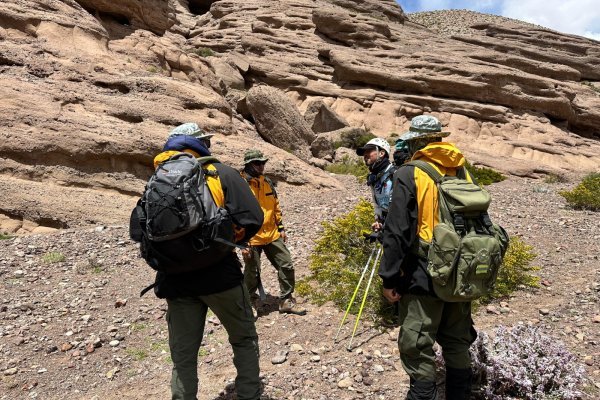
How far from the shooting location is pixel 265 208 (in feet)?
17.8

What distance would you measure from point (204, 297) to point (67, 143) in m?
8.64

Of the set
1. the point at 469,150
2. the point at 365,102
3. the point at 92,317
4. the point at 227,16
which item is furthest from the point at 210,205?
the point at 227,16

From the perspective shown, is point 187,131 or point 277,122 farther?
point 277,122

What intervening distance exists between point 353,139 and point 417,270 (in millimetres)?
17972

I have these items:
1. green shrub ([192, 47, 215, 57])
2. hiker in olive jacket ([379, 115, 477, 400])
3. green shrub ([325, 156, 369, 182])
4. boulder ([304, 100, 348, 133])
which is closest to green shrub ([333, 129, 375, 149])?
boulder ([304, 100, 348, 133])

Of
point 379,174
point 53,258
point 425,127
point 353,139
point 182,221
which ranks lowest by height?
point 353,139

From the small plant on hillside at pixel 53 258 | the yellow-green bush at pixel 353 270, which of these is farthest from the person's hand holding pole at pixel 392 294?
the small plant on hillside at pixel 53 258

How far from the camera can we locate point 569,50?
41.1m

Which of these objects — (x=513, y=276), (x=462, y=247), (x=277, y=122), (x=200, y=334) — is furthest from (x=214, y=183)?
(x=277, y=122)

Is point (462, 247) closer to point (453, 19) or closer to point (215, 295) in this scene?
point (215, 295)

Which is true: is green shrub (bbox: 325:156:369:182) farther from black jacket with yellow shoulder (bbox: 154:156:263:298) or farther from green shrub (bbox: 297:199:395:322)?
black jacket with yellow shoulder (bbox: 154:156:263:298)

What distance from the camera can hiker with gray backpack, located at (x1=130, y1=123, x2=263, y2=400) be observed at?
2645 millimetres

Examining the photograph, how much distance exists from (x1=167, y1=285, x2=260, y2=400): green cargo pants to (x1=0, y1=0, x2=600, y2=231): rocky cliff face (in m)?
7.46

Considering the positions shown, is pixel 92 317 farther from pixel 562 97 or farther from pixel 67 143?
pixel 562 97
